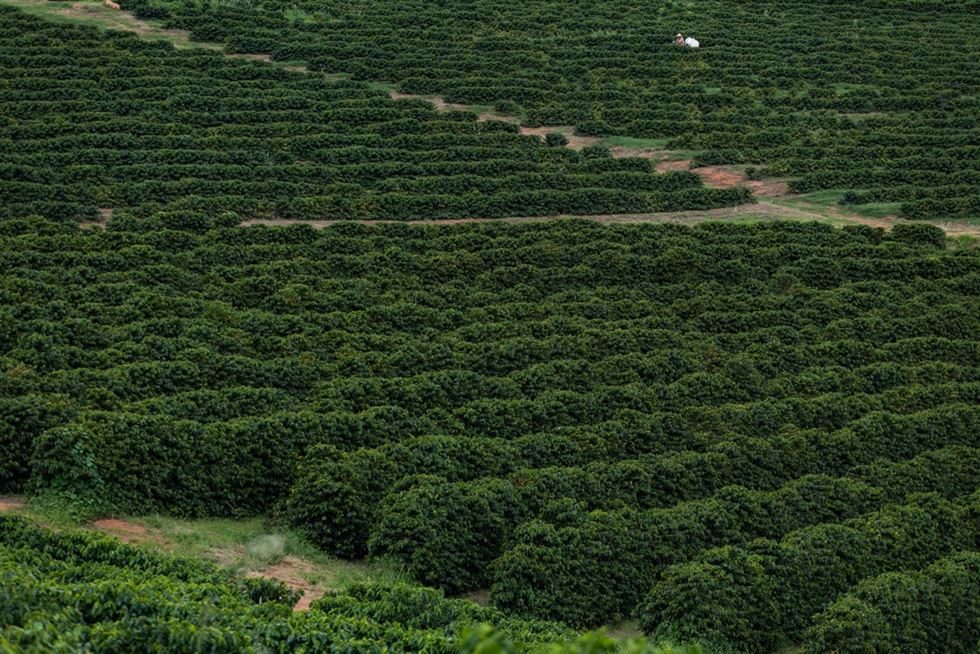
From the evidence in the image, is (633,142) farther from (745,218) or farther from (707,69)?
(707,69)

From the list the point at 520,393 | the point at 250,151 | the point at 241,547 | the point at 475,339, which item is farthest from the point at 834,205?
the point at 241,547

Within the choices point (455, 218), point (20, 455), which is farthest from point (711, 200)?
point (20, 455)

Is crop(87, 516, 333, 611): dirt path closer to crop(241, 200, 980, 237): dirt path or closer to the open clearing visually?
the open clearing

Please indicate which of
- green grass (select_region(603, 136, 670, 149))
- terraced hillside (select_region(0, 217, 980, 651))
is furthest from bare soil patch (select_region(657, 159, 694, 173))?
terraced hillside (select_region(0, 217, 980, 651))

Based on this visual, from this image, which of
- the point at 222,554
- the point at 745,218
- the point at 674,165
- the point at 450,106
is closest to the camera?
the point at 222,554

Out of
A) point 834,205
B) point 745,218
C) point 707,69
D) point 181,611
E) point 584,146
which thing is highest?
point 707,69

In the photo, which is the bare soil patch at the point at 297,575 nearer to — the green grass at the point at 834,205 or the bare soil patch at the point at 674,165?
the green grass at the point at 834,205

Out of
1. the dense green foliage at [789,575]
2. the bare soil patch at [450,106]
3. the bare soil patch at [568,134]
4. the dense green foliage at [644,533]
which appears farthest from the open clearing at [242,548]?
the bare soil patch at [450,106]
